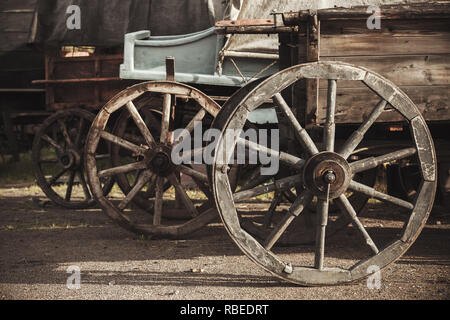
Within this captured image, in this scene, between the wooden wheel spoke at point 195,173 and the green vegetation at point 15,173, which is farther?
the green vegetation at point 15,173

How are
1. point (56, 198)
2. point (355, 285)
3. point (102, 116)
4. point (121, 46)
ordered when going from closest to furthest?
point (355, 285)
point (102, 116)
point (56, 198)
point (121, 46)

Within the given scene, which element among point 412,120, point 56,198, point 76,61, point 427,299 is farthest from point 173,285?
point 76,61

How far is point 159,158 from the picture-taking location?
4414mm

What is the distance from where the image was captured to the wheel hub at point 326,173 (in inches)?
125

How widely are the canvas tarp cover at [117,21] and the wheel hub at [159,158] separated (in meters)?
2.98

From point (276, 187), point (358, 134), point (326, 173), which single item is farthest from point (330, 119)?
→ point (276, 187)

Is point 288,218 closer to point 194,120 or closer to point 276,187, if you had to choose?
point 276,187

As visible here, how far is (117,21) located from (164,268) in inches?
173

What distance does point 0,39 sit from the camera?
922 cm

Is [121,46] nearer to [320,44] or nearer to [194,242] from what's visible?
[194,242]

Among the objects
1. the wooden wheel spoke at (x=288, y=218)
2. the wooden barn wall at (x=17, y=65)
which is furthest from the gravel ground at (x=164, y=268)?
the wooden barn wall at (x=17, y=65)

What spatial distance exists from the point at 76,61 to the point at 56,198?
5.93 feet

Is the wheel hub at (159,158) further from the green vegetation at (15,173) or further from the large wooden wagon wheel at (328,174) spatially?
the green vegetation at (15,173)

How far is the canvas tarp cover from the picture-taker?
22.8 ft
